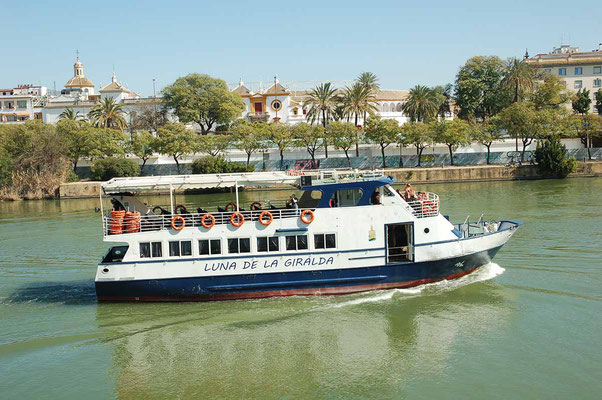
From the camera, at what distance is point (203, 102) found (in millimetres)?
82438

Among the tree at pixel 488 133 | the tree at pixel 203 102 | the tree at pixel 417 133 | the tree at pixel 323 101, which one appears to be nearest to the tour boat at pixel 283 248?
the tree at pixel 417 133

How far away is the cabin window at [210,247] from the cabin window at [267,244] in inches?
51.8

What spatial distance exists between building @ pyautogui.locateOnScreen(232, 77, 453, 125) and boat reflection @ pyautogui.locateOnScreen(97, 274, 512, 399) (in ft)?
240

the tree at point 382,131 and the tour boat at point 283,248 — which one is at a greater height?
the tree at point 382,131

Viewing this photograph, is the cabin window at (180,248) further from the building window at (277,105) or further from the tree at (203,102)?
the building window at (277,105)

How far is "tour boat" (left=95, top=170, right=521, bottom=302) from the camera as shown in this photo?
62.7 ft

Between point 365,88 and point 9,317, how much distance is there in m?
61.3

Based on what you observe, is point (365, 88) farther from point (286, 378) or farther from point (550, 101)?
point (286, 378)

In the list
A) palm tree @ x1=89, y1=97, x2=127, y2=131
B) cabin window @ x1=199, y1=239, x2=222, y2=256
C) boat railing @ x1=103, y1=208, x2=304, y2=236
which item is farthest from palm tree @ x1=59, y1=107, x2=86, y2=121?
cabin window @ x1=199, y1=239, x2=222, y2=256

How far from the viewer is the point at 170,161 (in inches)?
2739

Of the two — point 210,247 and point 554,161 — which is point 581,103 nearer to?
point 554,161

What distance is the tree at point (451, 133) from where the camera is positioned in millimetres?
64125

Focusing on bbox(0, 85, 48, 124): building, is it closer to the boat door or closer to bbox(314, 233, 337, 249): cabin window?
bbox(314, 233, 337, 249): cabin window

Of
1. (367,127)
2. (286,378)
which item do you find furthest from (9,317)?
(367,127)
